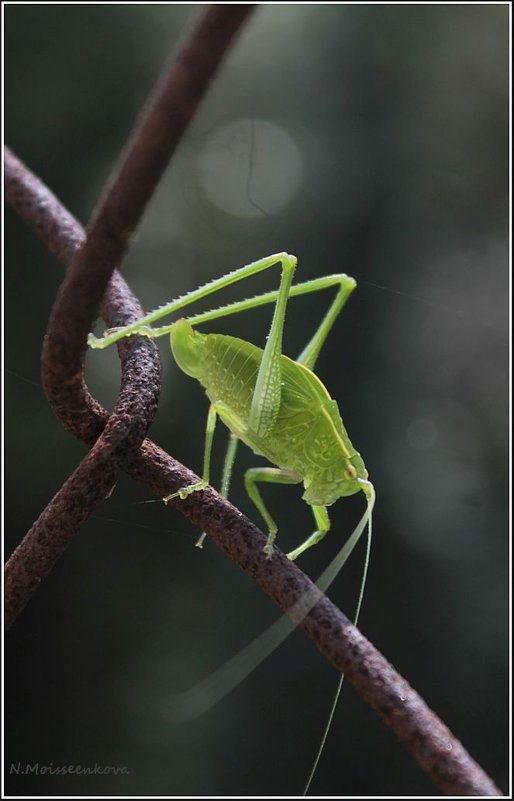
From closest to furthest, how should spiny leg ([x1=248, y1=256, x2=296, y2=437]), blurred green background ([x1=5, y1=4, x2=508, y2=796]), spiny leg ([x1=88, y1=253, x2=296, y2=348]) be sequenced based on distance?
spiny leg ([x1=88, y1=253, x2=296, y2=348]), spiny leg ([x1=248, y1=256, x2=296, y2=437]), blurred green background ([x1=5, y1=4, x2=508, y2=796])

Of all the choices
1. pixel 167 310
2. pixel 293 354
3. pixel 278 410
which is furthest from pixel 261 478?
pixel 293 354

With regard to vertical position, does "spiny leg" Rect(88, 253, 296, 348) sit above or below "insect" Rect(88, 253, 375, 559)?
above

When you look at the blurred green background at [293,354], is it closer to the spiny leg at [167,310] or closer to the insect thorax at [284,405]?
the insect thorax at [284,405]

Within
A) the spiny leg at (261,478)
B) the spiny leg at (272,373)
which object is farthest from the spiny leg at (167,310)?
the spiny leg at (261,478)

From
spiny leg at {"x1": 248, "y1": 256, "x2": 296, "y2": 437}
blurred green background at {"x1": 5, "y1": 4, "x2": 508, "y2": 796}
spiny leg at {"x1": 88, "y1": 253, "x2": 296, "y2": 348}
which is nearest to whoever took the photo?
spiny leg at {"x1": 88, "y1": 253, "x2": 296, "y2": 348}

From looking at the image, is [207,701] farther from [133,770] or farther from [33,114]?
[33,114]

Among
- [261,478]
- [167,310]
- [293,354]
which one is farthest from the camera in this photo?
[293,354]

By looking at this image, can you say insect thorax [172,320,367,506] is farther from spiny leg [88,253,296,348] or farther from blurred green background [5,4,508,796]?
blurred green background [5,4,508,796]

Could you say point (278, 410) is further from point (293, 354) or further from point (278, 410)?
point (293, 354)

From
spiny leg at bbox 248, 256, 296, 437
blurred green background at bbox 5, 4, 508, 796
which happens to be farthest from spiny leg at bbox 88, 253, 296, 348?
blurred green background at bbox 5, 4, 508, 796
